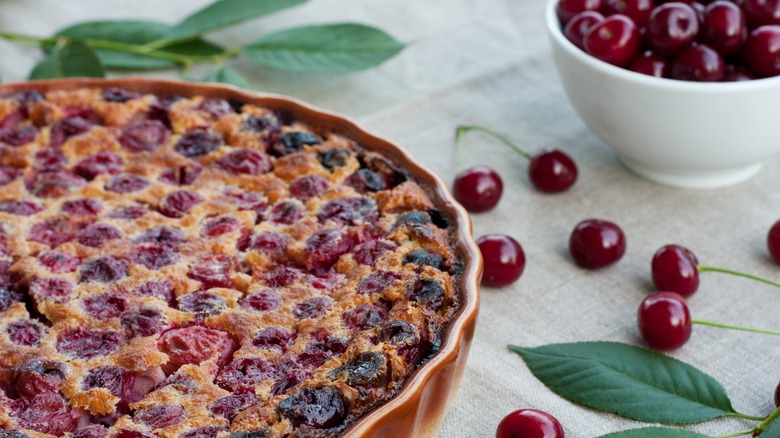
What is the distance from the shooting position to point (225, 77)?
2.60 metres

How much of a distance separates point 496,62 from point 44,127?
1301 mm

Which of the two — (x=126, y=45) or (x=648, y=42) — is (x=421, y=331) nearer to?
(x=648, y=42)

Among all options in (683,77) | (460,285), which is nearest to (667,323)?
(460,285)

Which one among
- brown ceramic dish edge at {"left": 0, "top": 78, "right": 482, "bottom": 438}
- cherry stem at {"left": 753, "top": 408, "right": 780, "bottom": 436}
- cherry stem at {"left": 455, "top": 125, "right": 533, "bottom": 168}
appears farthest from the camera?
cherry stem at {"left": 455, "top": 125, "right": 533, "bottom": 168}

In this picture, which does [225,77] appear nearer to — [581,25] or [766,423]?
[581,25]

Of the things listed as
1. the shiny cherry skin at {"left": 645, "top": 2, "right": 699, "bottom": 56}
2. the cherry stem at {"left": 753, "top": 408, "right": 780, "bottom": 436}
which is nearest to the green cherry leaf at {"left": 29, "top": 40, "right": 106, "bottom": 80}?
the shiny cherry skin at {"left": 645, "top": 2, "right": 699, "bottom": 56}

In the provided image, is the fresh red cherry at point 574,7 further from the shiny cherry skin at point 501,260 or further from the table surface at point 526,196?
the shiny cherry skin at point 501,260

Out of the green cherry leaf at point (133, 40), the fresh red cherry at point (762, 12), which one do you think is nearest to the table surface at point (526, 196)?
the green cherry leaf at point (133, 40)

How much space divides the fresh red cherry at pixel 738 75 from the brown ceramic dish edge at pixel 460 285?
70 cm

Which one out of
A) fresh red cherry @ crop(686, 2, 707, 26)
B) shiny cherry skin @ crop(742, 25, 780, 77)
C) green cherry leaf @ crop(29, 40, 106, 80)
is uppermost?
green cherry leaf @ crop(29, 40, 106, 80)

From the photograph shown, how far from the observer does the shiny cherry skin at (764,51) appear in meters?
2.04

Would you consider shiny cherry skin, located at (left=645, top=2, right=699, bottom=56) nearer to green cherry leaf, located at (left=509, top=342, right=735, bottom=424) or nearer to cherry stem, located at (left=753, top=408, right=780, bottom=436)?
green cherry leaf, located at (left=509, top=342, right=735, bottom=424)

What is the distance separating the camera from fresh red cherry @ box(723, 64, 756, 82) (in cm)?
208

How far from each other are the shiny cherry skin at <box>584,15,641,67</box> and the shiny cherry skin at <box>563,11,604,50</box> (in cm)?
6
